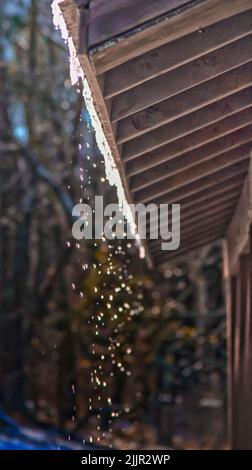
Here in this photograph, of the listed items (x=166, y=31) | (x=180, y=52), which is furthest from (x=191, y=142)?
(x=166, y=31)

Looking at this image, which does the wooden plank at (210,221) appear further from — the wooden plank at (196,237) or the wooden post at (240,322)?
the wooden plank at (196,237)

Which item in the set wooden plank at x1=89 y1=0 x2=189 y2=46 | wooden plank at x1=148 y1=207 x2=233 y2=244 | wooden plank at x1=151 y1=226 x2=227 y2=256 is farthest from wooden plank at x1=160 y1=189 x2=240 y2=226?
Result: wooden plank at x1=89 y1=0 x2=189 y2=46

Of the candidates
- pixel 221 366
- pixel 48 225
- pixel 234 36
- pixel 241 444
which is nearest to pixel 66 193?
pixel 48 225

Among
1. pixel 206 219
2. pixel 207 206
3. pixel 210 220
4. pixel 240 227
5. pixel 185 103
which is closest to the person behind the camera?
pixel 185 103

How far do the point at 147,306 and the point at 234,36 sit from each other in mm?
9902

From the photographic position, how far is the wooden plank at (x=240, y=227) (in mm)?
6078

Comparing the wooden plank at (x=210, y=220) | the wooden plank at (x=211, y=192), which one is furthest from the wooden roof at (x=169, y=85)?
the wooden plank at (x=210, y=220)

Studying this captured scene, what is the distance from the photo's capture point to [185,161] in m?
5.37

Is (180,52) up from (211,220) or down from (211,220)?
down

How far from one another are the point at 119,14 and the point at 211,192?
289cm

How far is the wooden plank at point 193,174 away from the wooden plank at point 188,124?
2.49ft

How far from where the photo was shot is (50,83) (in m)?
15.1

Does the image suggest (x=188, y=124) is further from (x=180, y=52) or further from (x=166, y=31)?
(x=166, y=31)

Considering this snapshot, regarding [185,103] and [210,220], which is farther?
[210,220]
